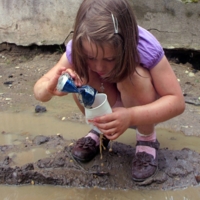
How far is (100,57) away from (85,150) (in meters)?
0.65

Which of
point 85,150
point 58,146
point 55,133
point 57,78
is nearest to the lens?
point 57,78

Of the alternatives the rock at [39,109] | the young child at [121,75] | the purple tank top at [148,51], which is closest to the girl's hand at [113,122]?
the young child at [121,75]

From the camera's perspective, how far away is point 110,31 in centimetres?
142

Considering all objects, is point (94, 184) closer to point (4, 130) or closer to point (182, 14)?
point (4, 130)

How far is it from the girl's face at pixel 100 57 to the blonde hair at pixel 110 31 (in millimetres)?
16

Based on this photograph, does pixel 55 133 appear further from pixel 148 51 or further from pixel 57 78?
pixel 148 51

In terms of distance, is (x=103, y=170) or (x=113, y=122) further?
(x=103, y=170)

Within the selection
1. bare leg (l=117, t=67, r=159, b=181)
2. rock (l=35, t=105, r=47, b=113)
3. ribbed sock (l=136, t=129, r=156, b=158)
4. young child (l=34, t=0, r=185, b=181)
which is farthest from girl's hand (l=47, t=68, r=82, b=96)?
rock (l=35, t=105, r=47, b=113)

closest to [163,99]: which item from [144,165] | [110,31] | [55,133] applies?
[144,165]

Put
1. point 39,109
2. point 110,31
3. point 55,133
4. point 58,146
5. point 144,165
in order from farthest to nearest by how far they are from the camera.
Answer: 1. point 39,109
2. point 55,133
3. point 58,146
4. point 144,165
5. point 110,31

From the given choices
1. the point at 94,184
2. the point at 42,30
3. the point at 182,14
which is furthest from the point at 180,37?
the point at 94,184

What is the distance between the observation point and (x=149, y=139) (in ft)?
6.44

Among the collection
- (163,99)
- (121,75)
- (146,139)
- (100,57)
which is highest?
(100,57)

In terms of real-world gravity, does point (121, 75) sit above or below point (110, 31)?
below
